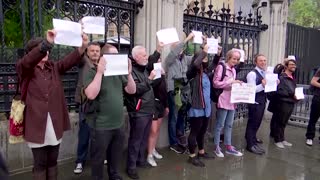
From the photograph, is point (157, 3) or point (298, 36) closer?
point (157, 3)

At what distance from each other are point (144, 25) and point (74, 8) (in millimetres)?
1224

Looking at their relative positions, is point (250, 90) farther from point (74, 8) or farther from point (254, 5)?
point (254, 5)

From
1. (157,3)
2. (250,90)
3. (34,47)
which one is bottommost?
(250,90)

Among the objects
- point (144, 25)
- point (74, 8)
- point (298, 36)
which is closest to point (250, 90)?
point (144, 25)

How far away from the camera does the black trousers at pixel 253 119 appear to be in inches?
233

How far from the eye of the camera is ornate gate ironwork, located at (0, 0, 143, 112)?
4.40 m

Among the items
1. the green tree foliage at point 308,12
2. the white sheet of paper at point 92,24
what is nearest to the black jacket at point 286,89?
the white sheet of paper at point 92,24

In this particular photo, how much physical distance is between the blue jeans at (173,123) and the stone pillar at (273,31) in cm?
364

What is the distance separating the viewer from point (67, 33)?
338cm

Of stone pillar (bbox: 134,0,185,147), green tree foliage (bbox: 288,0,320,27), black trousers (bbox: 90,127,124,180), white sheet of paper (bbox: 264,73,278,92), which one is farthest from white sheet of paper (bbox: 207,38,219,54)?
green tree foliage (bbox: 288,0,320,27)

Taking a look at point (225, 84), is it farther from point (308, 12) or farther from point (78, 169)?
point (308, 12)

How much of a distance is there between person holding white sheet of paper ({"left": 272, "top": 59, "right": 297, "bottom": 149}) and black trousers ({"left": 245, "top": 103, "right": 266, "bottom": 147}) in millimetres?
631

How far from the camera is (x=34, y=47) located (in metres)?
3.26

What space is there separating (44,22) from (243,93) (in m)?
Result: 3.34
